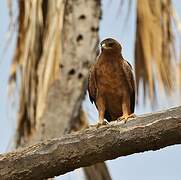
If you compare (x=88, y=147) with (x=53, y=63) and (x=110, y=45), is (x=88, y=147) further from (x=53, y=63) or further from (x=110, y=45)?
(x=53, y=63)

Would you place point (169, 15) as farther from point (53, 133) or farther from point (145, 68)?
point (53, 133)

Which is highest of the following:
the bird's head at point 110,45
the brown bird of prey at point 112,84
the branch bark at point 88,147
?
the bird's head at point 110,45

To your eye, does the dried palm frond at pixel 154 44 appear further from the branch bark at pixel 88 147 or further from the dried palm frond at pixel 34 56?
the branch bark at pixel 88 147

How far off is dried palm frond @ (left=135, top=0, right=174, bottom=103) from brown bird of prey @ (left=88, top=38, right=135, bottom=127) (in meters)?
1.58

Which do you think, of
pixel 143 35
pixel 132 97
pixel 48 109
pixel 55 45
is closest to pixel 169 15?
pixel 143 35

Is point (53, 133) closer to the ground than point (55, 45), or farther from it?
closer to the ground

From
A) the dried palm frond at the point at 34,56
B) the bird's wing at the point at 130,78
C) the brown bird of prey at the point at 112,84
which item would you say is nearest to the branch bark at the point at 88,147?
the brown bird of prey at the point at 112,84

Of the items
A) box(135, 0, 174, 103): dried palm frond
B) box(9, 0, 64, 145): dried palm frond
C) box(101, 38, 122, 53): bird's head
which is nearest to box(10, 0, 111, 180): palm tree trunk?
box(9, 0, 64, 145): dried palm frond

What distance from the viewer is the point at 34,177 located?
3199 millimetres

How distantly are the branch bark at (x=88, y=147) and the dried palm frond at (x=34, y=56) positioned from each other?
239 cm

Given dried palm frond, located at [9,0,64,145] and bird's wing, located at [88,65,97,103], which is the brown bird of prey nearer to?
bird's wing, located at [88,65,97,103]

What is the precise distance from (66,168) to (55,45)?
104 inches

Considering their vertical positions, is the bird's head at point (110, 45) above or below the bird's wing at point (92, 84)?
above

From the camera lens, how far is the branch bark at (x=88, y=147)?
10.2 ft
